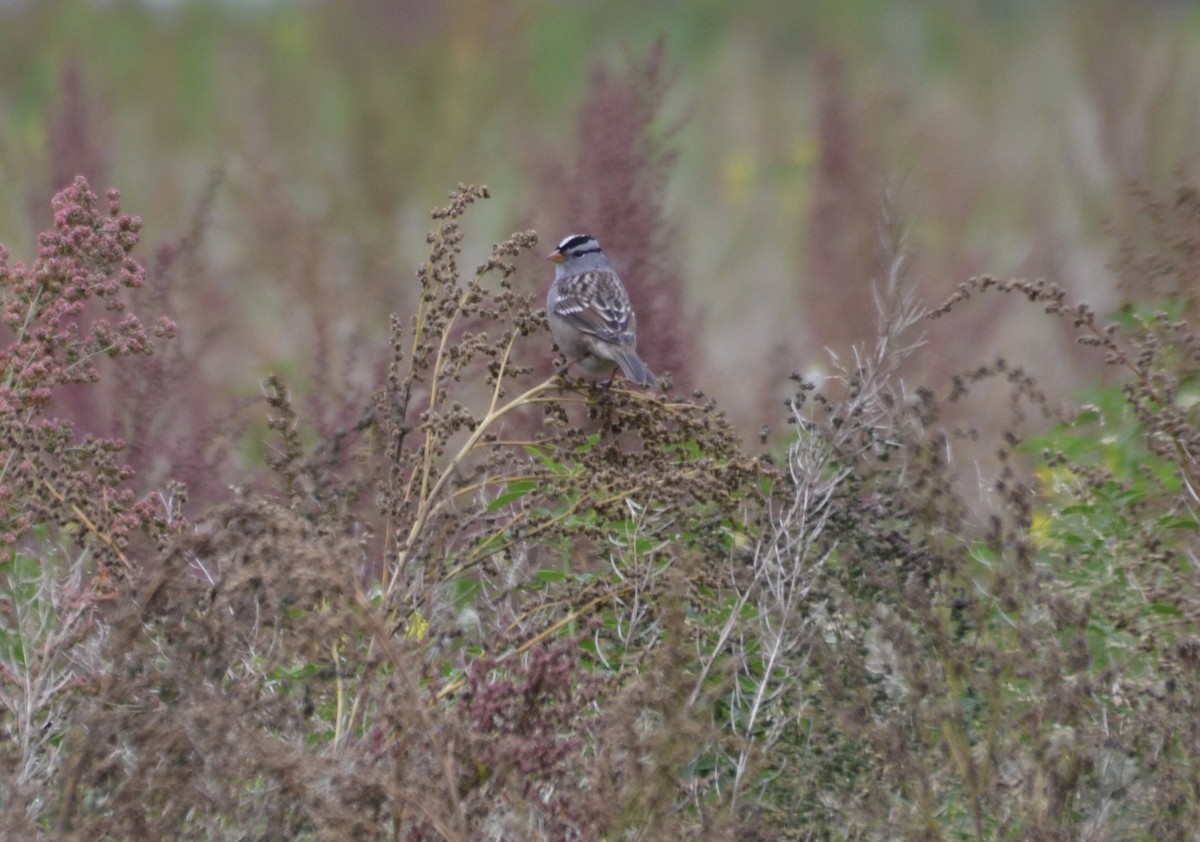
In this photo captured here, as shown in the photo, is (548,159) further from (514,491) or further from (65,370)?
(65,370)

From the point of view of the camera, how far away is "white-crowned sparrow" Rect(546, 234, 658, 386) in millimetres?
5859

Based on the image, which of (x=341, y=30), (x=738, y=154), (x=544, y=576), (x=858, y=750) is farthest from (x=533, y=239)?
(x=738, y=154)

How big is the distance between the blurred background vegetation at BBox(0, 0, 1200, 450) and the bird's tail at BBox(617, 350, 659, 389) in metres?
1.07

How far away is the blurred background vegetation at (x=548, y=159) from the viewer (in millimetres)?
9844

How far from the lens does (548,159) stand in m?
10.1

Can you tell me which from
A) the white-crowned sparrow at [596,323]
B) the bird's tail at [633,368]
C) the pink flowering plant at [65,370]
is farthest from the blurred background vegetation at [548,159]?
the pink flowering plant at [65,370]

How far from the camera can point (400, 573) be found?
13.2 ft

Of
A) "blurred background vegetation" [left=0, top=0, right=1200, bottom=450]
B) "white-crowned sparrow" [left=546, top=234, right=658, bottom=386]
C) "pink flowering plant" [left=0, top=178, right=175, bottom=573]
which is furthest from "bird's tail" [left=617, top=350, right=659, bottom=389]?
"pink flowering plant" [left=0, top=178, right=175, bottom=573]

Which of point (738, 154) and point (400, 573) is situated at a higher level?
point (738, 154)

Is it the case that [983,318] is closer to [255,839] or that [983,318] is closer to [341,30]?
[341,30]

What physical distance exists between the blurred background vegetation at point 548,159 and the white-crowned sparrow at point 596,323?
0.75 m

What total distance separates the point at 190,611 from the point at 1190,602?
2.22 meters

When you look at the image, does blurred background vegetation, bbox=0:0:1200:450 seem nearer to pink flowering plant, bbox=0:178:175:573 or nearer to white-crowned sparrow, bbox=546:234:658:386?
white-crowned sparrow, bbox=546:234:658:386

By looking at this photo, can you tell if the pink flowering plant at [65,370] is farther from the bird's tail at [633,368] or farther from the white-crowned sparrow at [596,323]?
the bird's tail at [633,368]
